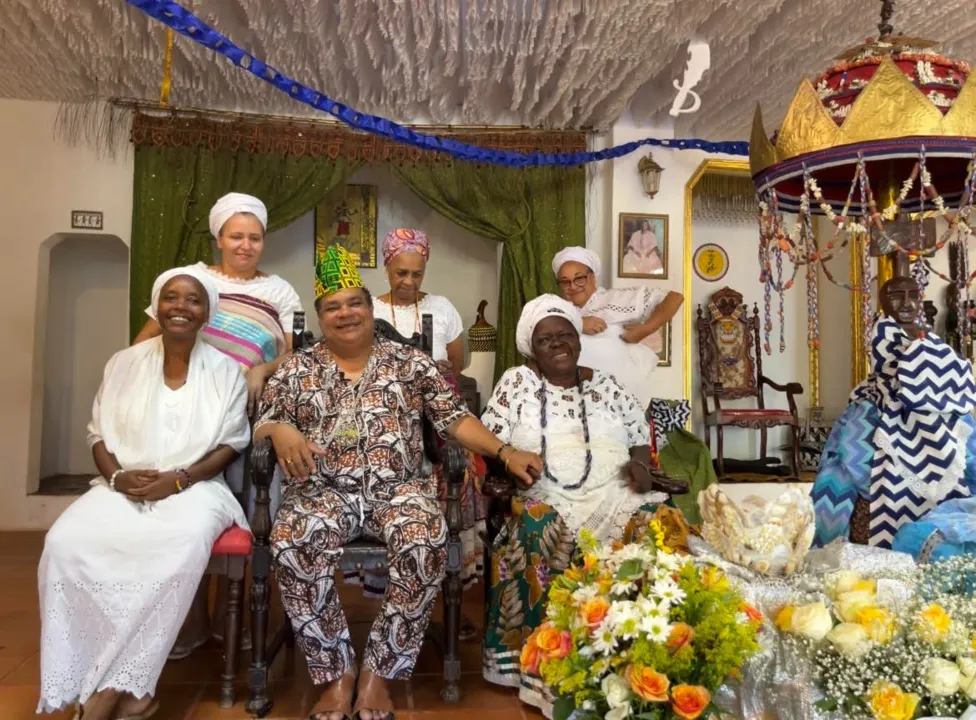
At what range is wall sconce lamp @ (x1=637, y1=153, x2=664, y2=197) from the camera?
18.2 feet

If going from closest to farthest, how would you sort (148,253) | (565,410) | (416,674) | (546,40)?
(416,674), (565,410), (546,40), (148,253)

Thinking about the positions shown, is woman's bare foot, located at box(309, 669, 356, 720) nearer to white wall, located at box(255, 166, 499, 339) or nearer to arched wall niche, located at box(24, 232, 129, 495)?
white wall, located at box(255, 166, 499, 339)

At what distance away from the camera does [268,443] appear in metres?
2.46

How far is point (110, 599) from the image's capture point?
2.20 metres

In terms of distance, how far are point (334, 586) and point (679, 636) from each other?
1.26 meters

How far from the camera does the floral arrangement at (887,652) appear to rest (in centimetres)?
154

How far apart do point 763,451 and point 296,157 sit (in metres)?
4.82

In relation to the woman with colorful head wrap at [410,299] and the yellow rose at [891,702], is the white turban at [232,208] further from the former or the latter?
the yellow rose at [891,702]

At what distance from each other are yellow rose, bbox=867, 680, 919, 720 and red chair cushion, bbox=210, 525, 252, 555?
6.12 feet

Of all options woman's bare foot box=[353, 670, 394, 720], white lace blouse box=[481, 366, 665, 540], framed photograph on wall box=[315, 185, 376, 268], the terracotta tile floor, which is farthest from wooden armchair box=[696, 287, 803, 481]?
woman's bare foot box=[353, 670, 394, 720]

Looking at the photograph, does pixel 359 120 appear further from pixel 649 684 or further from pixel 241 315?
pixel 649 684

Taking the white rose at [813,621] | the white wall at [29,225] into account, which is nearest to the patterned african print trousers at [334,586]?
the white rose at [813,621]

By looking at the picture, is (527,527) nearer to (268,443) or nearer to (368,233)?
(268,443)

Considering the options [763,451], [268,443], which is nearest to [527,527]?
[268,443]
